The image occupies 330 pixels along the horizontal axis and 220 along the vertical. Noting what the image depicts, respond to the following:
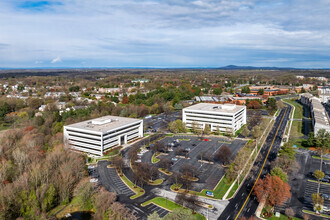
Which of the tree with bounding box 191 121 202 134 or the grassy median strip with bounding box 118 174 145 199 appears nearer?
the grassy median strip with bounding box 118 174 145 199

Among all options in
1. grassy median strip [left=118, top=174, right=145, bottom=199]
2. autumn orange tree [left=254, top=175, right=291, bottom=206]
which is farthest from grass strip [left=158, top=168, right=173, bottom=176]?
autumn orange tree [left=254, top=175, right=291, bottom=206]

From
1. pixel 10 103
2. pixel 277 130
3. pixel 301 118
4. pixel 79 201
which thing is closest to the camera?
pixel 79 201

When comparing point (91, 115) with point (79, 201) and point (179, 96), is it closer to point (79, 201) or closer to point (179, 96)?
point (79, 201)

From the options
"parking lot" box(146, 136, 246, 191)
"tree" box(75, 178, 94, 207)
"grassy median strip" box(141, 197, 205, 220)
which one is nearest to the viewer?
"tree" box(75, 178, 94, 207)

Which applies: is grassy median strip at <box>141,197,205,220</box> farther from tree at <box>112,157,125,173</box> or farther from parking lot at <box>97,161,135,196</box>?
tree at <box>112,157,125,173</box>

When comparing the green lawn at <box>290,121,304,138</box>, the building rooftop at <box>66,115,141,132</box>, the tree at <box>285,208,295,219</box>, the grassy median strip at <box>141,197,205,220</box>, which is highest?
the building rooftop at <box>66,115,141,132</box>

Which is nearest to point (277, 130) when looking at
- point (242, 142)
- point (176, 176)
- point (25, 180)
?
point (242, 142)
